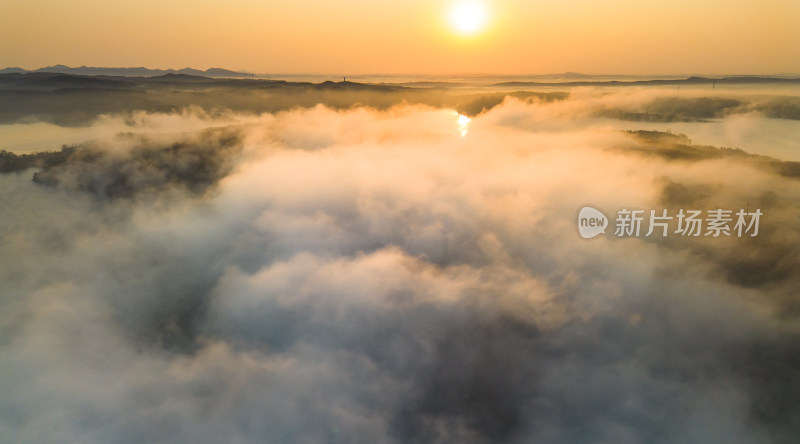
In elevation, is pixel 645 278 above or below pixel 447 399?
above

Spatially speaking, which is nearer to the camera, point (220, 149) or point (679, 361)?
point (679, 361)

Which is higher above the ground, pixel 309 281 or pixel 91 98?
pixel 91 98

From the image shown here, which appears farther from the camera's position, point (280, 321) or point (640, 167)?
point (640, 167)

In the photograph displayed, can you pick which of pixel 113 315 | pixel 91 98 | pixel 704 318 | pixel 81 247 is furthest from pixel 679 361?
pixel 91 98

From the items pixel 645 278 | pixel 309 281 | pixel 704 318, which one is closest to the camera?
pixel 704 318

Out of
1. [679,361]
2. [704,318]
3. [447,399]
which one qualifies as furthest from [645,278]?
[447,399]

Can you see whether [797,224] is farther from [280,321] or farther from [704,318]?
[280,321]

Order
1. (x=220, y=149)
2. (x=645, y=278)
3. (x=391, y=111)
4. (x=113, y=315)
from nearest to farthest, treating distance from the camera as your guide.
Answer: (x=645, y=278), (x=113, y=315), (x=220, y=149), (x=391, y=111)

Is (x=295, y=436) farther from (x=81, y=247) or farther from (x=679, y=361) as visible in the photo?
(x=81, y=247)

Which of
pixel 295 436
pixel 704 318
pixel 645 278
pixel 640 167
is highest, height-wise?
pixel 640 167
